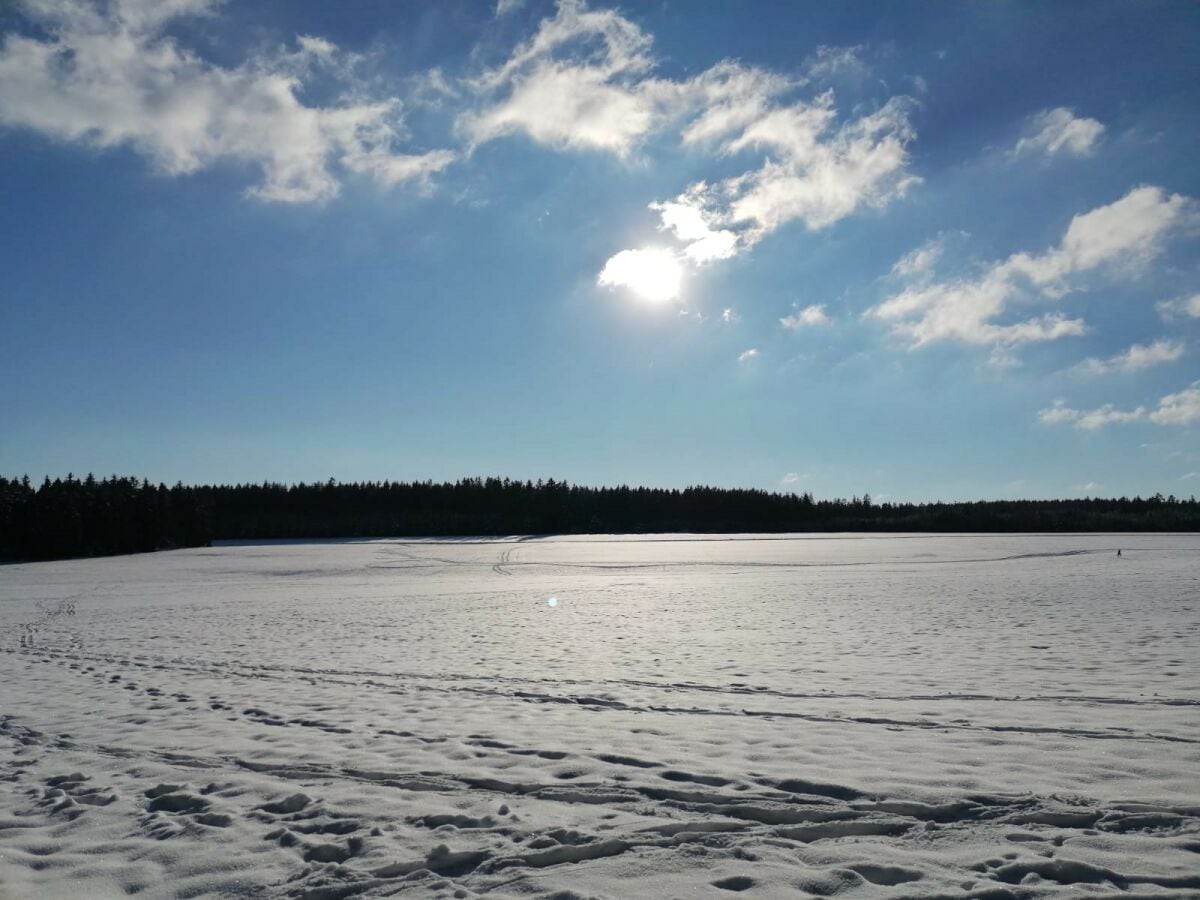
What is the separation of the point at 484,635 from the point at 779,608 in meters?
9.48

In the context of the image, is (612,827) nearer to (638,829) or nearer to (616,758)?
(638,829)

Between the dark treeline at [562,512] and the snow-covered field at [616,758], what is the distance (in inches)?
3385

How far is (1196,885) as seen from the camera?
480 centimetres

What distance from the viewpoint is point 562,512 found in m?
132

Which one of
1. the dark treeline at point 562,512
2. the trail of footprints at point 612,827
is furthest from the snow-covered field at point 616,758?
the dark treeline at point 562,512

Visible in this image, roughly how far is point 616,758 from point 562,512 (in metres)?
124

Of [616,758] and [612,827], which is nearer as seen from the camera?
[612,827]

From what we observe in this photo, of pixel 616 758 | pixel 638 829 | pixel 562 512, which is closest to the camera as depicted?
pixel 638 829

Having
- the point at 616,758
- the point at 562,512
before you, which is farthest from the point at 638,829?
the point at 562,512

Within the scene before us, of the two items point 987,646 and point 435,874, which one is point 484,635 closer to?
point 987,646

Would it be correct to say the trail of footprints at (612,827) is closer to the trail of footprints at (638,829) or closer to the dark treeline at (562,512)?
the trail of footprints at (638,829)

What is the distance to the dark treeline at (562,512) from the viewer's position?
104m

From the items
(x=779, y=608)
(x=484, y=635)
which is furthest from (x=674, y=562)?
(x=484, y=635)

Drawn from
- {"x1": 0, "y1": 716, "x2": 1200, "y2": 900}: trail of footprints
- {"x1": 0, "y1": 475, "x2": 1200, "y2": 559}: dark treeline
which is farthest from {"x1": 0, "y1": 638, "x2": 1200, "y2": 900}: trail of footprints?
{"x1": 0, "y1": 475, "x2": 1200, "y2": 559}: dark treeline
